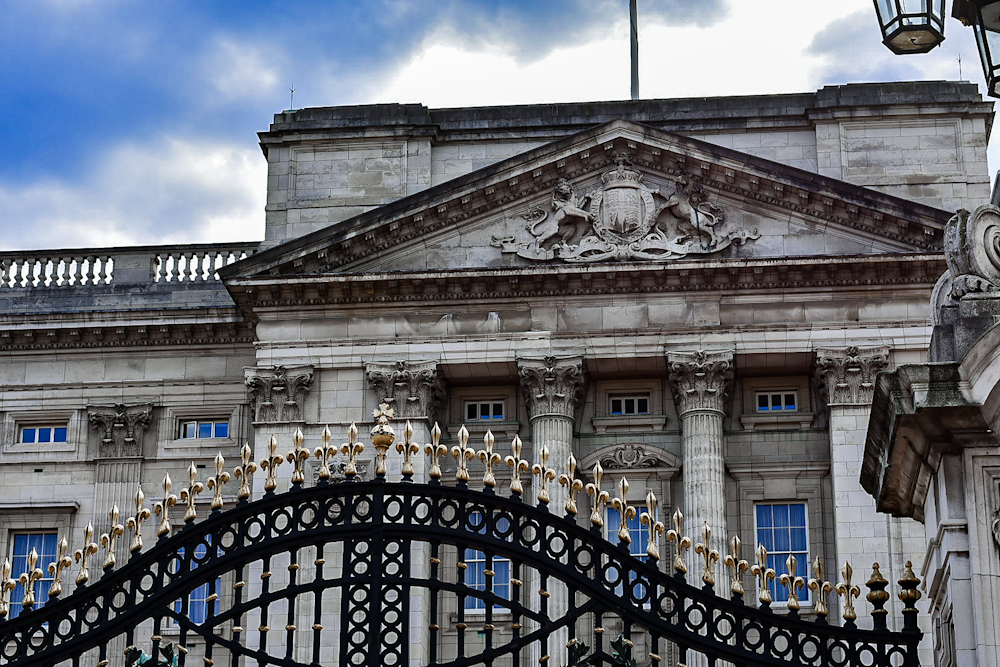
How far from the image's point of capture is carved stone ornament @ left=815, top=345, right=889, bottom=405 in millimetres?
35750

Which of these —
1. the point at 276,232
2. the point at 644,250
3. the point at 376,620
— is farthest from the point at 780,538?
the point at 376,620

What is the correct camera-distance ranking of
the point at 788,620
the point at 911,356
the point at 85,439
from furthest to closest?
the point at 85,439 → the point at 911,356 → the point at 788,620

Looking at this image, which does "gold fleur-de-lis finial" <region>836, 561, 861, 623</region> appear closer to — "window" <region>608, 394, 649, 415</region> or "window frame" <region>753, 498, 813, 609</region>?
"window frame" <region>753, 498, 813, 609</region>

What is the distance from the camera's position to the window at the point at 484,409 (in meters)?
37.8

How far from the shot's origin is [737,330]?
1433 inches

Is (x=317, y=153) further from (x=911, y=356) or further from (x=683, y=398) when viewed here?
(x=911, y=356)

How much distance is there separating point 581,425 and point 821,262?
574cm

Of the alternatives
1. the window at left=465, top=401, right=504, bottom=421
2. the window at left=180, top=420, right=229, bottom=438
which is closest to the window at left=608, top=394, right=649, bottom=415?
the window at left=465, top=401, right=504, bottom=421

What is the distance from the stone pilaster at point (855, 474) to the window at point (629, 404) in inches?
136

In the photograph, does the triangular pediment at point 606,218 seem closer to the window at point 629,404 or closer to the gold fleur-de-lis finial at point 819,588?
the window at point 629,404

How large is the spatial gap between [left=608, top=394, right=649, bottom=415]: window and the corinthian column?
3.91 feet

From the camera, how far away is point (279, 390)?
121 ft

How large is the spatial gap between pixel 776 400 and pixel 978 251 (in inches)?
1031

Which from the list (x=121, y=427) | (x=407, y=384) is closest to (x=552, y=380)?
(x=407, y=384)
